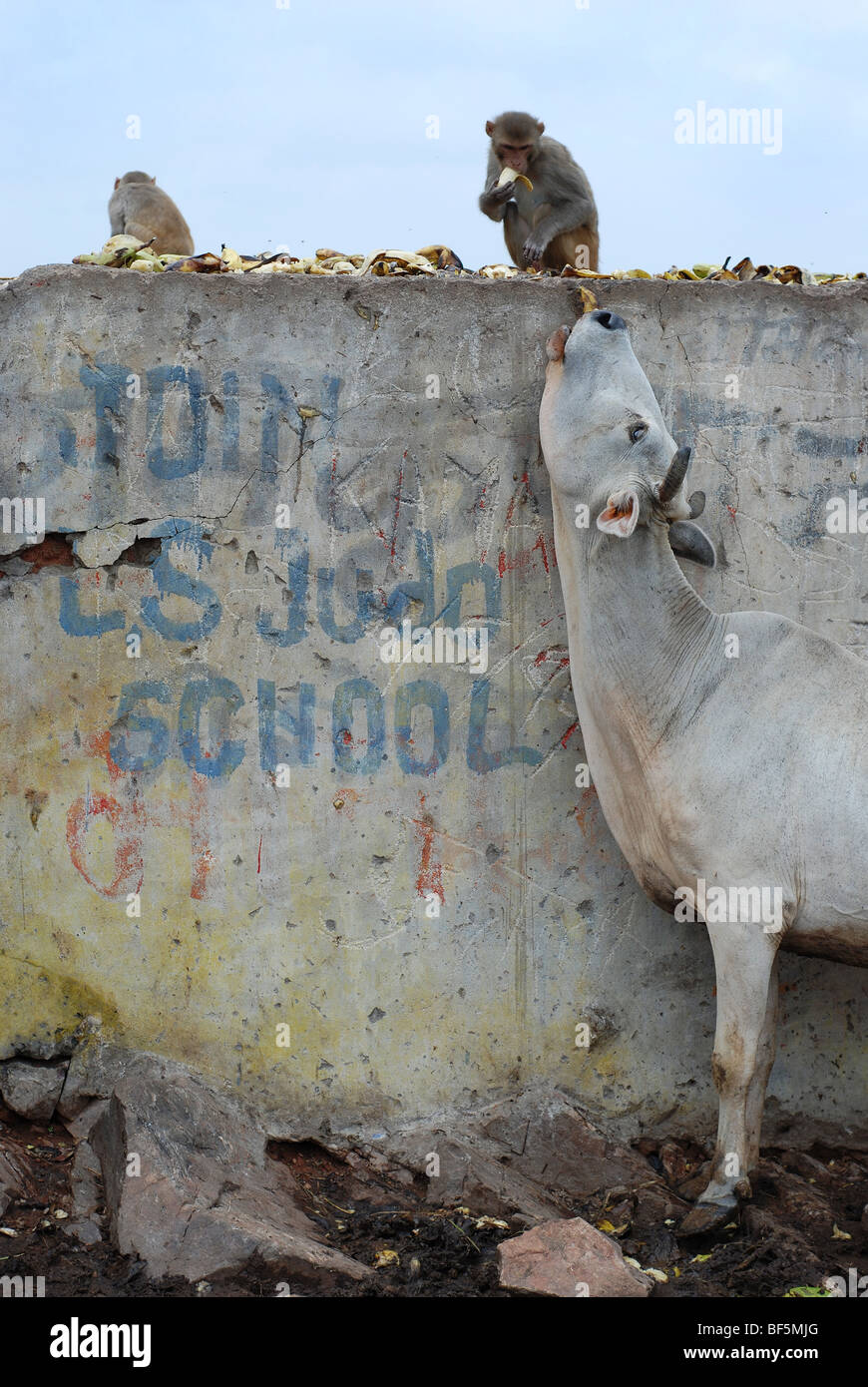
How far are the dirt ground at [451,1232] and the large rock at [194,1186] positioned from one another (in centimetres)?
5

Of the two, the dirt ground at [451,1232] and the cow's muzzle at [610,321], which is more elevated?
the cow's muzzle at [610,321]

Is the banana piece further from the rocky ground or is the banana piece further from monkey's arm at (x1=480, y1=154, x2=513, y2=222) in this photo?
the rocky ground

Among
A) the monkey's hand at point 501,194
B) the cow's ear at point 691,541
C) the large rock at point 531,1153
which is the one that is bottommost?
the large rock at point 531,1153

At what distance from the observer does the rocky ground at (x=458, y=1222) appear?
3715 millimetres

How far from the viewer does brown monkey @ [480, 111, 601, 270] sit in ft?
21.0

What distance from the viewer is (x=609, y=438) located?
4.06m

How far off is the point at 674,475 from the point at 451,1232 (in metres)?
2.40

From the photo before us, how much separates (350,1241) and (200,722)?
1738mm

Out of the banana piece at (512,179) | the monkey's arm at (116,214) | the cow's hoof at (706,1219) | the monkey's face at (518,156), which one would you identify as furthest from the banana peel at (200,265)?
the monkey's arm at (116,214)

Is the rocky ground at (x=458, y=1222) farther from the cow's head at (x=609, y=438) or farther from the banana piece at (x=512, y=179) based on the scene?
the banana piece at (x=512, y=179)

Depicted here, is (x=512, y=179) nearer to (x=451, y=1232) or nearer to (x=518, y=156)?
(x=518, y=156)

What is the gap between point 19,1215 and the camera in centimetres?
393

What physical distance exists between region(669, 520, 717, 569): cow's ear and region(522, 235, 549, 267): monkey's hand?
2.33 m

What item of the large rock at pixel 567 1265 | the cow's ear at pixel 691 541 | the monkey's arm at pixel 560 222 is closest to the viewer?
the large rock at pixel 567 1265
